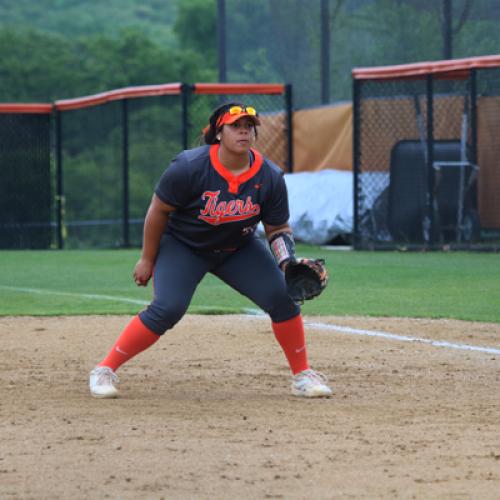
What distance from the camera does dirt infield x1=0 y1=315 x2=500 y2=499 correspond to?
13.0 ft

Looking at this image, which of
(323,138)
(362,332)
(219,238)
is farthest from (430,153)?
(219,238)

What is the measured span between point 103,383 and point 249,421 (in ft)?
3.10

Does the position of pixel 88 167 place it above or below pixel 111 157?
below

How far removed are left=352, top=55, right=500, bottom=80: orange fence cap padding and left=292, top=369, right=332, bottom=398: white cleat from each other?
8.45 metres

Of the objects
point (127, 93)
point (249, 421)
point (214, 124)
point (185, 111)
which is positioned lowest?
point (249, 421)

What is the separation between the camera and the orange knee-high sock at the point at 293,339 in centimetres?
581

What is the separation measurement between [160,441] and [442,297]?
5.57 metres

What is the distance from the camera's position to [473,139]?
14.2m

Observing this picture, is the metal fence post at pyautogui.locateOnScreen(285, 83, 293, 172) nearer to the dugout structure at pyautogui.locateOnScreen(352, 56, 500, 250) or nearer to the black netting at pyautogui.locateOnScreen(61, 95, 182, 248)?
the dugout structure at pyautogui.locateOnScreen(352, 56, 500, 250)

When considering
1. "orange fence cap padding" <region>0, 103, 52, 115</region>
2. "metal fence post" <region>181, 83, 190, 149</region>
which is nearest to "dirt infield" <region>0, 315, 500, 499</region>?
"metal fence post" <region>181, 83, 190, 149</region>

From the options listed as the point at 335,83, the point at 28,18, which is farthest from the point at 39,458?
the point at 28,18

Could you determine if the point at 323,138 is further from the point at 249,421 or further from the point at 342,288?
the point at 249,421

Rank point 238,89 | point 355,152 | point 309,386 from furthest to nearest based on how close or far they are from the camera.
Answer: point 238,89 < point 355,152 < point 309,386

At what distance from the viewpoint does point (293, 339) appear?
5.84 m
